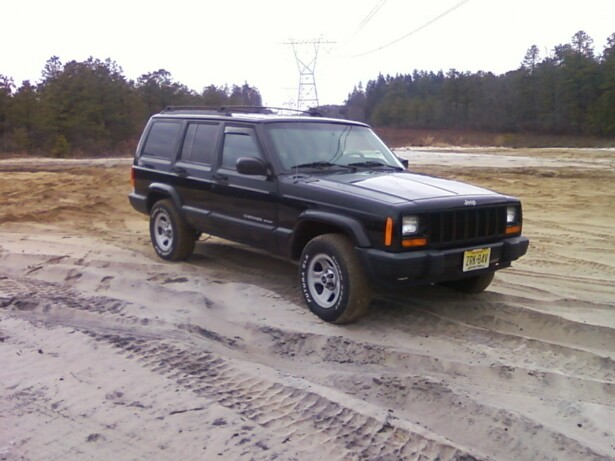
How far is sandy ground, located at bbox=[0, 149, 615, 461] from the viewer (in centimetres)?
348

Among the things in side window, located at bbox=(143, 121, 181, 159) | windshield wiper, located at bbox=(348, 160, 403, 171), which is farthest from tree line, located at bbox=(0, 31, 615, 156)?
windshield wiper, located at bbox=(348, 160, 403, 171)

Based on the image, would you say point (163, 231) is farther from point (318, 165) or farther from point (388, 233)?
point (388, 233)

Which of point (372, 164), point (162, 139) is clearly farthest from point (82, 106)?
point (372, 164)

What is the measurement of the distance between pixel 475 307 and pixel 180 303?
276cm

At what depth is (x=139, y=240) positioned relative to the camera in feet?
29.9

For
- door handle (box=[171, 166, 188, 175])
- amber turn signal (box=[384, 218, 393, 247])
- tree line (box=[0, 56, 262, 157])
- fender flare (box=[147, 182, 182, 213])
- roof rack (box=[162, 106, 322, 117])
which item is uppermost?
tree line (box=[0, 56, 262, 157])

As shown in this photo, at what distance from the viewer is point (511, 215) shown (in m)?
5.62

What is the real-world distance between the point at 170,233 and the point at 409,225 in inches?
144

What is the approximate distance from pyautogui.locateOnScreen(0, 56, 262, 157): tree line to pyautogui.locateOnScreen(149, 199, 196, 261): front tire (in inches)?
1427

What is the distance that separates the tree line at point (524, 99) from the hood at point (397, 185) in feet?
181

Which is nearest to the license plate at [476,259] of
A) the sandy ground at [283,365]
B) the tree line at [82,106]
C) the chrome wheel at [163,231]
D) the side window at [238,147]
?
the sandy ground at [283,365]

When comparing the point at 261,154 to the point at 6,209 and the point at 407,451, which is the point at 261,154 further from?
the point at 6,209

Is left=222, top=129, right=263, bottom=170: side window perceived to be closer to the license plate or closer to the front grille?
the front grille

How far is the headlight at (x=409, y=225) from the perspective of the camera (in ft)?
16.0
